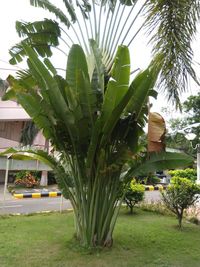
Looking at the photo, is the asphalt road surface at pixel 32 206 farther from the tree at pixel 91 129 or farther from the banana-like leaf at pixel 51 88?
the banana-like leaf at pixel 51 88

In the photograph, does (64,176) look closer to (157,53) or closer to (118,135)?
(118,135)

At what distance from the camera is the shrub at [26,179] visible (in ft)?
66.6

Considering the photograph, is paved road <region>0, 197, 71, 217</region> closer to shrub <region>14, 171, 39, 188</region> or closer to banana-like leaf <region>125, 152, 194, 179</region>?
shrub <region>14, 171, 39, 188</region>

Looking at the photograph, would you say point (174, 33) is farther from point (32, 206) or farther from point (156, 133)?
point (32, 206)

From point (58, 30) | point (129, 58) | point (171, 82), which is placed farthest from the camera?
point (58, 30)

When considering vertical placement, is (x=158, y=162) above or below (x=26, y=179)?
above

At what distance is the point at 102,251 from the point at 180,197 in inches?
128

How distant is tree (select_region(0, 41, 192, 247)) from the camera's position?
5.80 metres

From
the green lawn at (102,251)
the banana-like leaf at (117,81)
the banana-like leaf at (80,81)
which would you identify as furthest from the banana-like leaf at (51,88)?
the green lawn at (102,251)

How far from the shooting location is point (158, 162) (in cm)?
657

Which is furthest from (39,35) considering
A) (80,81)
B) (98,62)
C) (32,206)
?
(32,206)

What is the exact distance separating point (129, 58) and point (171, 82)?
52.9 inches

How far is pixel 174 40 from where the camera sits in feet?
19.8

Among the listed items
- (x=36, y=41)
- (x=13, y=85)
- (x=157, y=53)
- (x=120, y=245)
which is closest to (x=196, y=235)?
(x=120, y=245)
